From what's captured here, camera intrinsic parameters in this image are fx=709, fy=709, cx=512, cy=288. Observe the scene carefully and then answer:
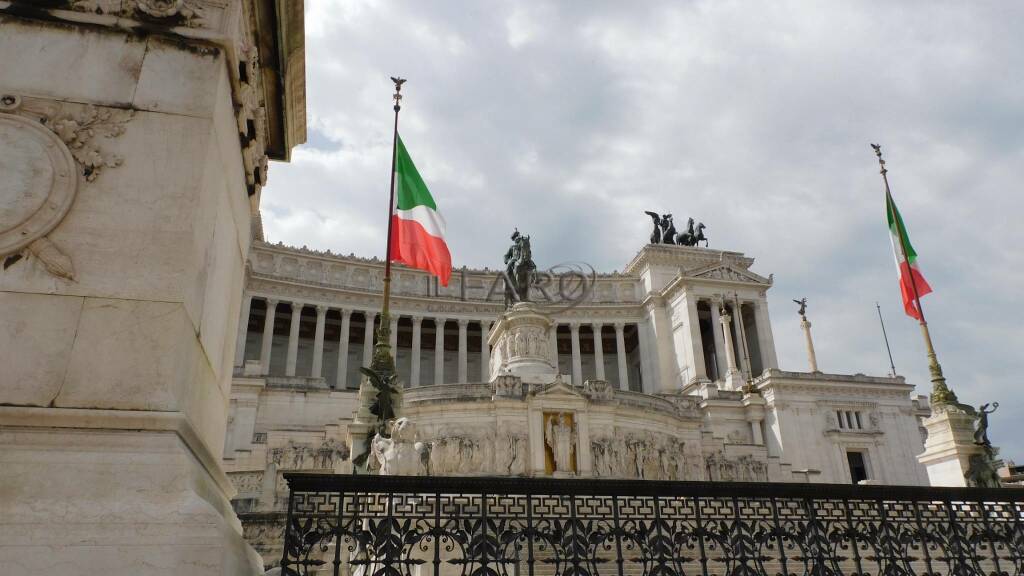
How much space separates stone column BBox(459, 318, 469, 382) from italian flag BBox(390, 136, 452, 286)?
45.5 meters

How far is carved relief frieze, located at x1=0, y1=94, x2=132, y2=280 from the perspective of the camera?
17.0 ft

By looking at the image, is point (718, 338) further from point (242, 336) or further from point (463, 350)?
point (242, 336)

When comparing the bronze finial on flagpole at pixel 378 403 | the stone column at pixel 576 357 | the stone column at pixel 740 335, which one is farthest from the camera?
the stone column at pixel 576 357

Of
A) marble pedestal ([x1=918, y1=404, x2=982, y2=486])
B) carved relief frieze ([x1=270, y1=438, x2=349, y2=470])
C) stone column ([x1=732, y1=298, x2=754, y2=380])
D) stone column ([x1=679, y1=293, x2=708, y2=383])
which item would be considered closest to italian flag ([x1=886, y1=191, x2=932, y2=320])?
marble pedestal ([x1=918, y1=404, x2=982, y2=486])

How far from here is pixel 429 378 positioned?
73.9m

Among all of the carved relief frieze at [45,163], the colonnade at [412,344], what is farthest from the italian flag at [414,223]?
the colonnade at [412,344]

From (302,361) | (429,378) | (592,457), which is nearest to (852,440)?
(592,457)

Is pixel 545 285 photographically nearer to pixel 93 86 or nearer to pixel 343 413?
pixel 343 413

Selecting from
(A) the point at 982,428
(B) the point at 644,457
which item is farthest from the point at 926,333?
(B) the point at 644,457

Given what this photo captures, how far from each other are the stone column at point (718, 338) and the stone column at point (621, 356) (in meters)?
9.04

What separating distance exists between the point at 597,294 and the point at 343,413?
37700 millimetres

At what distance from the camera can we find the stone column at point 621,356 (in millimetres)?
71250

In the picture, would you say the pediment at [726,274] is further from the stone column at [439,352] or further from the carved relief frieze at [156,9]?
the carved relief frieze at [156,9]

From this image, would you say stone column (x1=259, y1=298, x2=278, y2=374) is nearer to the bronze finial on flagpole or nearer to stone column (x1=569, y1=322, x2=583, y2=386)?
stone column (x1=569, y1=322, x2=583, y2=386)
